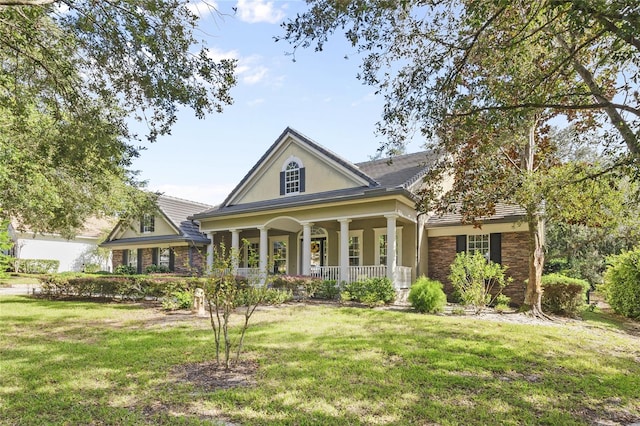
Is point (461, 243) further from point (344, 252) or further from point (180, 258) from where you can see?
point (180, 258)

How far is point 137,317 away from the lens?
10688mm

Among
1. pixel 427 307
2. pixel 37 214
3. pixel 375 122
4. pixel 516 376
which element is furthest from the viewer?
pixel 37 214

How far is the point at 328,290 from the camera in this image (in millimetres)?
14766

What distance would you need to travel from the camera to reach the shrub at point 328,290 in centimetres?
1478

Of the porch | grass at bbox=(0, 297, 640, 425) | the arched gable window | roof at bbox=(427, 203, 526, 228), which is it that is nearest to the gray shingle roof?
the arched gable window

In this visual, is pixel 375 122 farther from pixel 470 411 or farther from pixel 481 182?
pixel 470 411

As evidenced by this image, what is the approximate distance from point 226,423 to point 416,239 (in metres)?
13.1

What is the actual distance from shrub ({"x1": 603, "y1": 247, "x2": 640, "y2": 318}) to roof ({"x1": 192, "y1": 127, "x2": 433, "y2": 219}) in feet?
23.2

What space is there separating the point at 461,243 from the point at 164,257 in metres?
17.4

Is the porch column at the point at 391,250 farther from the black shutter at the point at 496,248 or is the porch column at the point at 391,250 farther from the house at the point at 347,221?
the black shutter at the point at 496,248

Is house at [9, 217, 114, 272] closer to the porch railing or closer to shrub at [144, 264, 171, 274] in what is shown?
shrub at [144, 264, 171, 274]

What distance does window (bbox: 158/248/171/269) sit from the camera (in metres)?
23.6

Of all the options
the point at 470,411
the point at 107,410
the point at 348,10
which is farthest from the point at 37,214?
the point at 470,411

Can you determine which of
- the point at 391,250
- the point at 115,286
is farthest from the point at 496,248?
the point at 115,286
